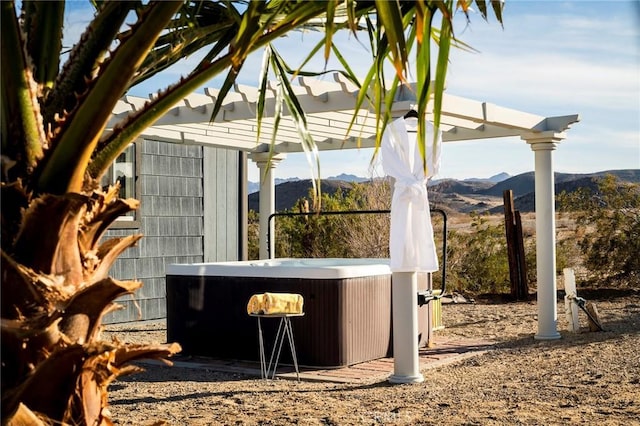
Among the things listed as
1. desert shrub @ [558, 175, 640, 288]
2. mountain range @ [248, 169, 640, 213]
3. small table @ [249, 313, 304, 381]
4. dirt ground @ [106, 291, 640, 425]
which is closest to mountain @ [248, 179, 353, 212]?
mountain range @ [248, 169, 640, 213]

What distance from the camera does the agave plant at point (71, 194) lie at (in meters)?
2.24

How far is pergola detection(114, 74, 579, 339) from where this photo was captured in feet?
23.6

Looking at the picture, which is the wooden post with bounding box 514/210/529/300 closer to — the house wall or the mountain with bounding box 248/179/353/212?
the house wall

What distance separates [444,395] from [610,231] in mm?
8129

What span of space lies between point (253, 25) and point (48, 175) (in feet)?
2.30

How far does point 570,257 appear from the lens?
13.6 meters

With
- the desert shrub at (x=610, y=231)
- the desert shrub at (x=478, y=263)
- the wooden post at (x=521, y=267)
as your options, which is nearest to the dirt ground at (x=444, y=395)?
the wooden post at (x=521, y=267)

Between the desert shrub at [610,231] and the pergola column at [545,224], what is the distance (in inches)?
189

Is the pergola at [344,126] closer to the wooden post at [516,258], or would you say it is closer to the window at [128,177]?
the window at [128,177]

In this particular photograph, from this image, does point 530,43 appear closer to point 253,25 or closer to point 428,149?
point 428,149

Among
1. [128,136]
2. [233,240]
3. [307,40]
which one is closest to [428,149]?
[307,40]

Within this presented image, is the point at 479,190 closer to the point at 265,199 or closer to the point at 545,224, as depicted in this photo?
the point at 265,199

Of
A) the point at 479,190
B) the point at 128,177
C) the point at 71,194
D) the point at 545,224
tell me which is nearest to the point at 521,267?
the point at 545,224

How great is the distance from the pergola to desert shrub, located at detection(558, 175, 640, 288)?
13.4ft
